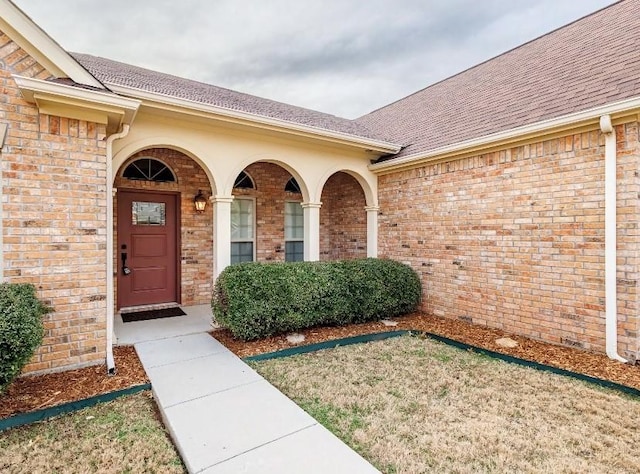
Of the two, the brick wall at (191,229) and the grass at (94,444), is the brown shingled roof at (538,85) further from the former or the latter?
the grass at (94,444)

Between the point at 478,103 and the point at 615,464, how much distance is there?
21.1 ft

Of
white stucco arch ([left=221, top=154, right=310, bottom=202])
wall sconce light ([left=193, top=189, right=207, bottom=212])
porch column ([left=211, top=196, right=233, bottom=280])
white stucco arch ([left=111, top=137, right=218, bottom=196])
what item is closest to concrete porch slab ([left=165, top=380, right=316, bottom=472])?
porch column ([left=211, top=196, right=233, bottom=280])

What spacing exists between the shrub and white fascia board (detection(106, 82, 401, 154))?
2.67 m

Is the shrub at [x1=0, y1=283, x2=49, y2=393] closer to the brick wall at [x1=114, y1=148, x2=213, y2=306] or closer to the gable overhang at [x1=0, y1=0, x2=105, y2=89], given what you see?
the gable overhang at [x1=0, y1=0, x2=105, y2=89]

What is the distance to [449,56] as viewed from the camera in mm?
12969

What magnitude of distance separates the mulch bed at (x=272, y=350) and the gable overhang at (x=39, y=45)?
10.8ft

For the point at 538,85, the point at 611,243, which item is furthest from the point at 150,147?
the point at 538,85

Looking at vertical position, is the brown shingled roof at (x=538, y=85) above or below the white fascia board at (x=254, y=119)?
above

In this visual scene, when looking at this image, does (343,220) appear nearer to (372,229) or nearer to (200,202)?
(372,229)

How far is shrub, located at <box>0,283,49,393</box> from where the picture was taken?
111 inches

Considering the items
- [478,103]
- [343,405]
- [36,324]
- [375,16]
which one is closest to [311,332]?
[343,405]

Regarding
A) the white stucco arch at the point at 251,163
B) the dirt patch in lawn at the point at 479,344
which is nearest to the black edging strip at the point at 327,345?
the dirt patch in lawn at the point at 479,344

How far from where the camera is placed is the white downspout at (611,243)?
4234 millimetres

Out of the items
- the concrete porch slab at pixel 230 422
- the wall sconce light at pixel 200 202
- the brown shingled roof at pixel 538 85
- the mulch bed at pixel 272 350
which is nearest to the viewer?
the concrete porch slab at pixel 230 422
